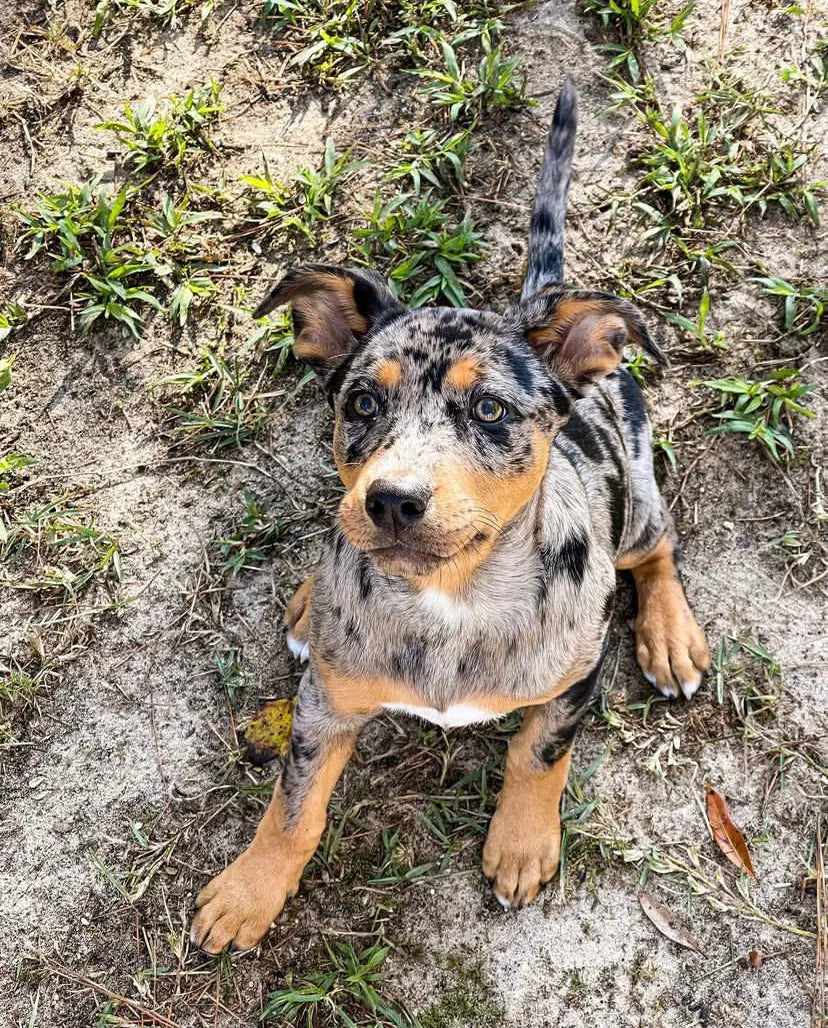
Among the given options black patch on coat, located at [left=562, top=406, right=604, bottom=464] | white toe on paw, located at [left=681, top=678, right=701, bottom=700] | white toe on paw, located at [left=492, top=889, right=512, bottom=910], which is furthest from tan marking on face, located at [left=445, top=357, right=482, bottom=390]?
white toe on paw, located at [left=492, top=889, right=512, bottom=910]

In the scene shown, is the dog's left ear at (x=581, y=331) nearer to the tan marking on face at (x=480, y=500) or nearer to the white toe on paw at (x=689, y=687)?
the tan marking on face at (x=480, y=500)

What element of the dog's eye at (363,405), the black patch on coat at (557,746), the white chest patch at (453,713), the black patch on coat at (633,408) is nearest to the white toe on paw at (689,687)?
the black patch on coat at (557,746)

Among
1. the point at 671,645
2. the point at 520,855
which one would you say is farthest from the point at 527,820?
the point at 671,645

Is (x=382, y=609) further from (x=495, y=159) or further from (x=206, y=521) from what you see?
(x=495, y=159)

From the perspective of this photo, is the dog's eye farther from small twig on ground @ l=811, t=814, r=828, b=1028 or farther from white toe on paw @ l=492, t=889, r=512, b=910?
small twig on ground @ l=811, t=814, r=828, b=1028

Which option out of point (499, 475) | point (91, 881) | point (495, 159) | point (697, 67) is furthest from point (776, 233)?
point (91, 881)

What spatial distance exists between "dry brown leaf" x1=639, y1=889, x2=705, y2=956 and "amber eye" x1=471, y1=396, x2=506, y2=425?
2362 mm

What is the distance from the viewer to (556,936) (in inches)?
180

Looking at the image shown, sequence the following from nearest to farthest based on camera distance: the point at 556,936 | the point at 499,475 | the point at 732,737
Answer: the point at 499,475
the point at 556,936
the point at 732,737

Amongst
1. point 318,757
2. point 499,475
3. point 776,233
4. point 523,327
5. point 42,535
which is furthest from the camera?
point 776,233

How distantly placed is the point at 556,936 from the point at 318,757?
1343 millimetres

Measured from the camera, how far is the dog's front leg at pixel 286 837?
4211 mm

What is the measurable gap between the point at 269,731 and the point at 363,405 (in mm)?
1969

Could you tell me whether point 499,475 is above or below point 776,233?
above
